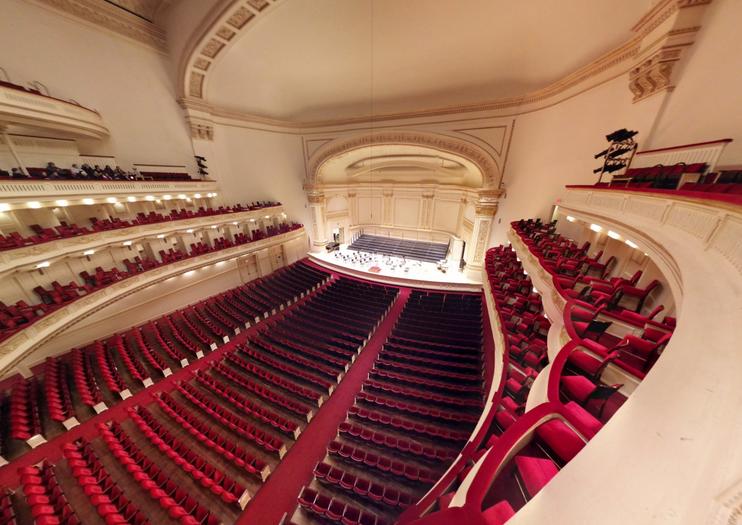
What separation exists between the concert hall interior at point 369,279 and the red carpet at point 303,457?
55mm

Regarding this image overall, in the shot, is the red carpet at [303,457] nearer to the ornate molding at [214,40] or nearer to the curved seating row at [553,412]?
the curved seating row at [553,412]

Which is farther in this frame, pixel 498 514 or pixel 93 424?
pixel 93 424

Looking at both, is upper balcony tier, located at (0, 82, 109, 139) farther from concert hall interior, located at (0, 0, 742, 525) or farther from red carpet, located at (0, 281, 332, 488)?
red carpet, located at (0, 281, 332, 488)

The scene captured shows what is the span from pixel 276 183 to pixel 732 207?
17109 mm

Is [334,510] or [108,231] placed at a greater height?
[108,231]

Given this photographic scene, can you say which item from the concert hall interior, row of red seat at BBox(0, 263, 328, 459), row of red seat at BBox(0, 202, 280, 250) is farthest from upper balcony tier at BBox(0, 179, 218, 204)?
row of red seat at BBox(0, 263, 328, 459)

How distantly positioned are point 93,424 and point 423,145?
16.2m

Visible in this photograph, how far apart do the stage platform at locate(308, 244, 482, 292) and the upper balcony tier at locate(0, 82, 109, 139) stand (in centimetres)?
1147

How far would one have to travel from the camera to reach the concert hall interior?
80.9 inches

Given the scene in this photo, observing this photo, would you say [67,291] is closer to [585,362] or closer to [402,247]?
[585,362]

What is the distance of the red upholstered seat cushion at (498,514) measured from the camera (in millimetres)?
1604

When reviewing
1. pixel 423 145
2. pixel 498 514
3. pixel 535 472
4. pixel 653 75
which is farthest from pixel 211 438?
pixel 423 145

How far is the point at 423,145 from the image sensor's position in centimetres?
1285

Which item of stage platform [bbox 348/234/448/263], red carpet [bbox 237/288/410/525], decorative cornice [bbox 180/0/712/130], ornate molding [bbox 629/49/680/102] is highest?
decorative cornice [bbox 180/0/712/130]
